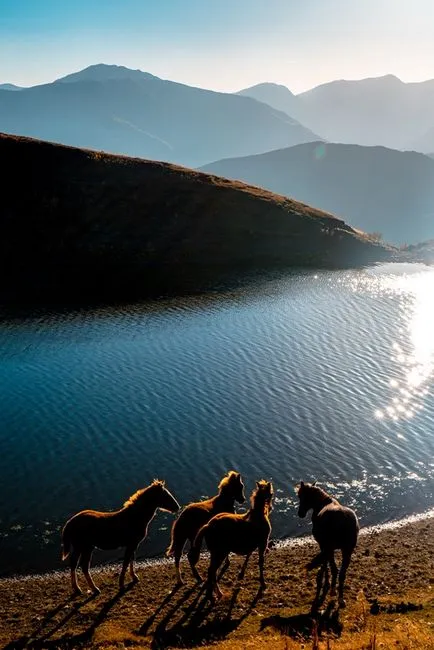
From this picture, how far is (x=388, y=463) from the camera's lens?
115 feet

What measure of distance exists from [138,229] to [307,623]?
103 metres

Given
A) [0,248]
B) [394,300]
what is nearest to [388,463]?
[394,300]

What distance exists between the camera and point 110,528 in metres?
18.9

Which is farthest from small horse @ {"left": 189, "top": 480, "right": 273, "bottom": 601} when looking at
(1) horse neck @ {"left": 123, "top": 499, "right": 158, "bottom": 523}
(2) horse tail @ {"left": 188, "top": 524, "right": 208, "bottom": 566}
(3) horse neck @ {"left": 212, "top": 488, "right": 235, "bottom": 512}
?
(1) horse neck @ {"left": 123, "top": 499, "right": 158, "bottom": 523}

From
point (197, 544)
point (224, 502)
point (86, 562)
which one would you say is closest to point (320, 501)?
point (224, 502)

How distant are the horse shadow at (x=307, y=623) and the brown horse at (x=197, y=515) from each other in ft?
12.7

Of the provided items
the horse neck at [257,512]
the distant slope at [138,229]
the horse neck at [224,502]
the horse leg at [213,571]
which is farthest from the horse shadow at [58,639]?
the distant slope at [138,229]

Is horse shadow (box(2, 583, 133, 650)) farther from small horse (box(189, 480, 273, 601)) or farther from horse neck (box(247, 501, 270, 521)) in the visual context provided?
horse neck (box(247, 501, 270, 521))

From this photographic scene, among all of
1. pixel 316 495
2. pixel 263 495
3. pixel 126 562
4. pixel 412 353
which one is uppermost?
pixel 412 353

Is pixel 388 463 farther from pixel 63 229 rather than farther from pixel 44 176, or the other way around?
pixel 44 176

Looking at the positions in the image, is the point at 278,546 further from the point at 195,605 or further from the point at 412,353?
the point at 412,353

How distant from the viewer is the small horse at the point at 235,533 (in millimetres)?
17625

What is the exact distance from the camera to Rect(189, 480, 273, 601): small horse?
1762 centimetres

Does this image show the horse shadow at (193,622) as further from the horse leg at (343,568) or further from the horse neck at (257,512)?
the horse neck at (257,512)
